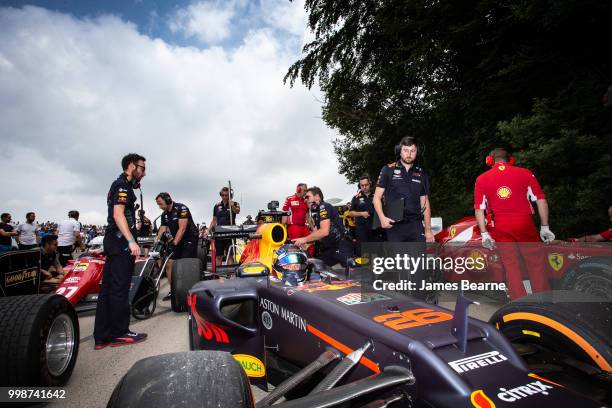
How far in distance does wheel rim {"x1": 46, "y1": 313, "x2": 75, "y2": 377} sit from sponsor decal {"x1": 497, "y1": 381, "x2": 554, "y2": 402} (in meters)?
2.78

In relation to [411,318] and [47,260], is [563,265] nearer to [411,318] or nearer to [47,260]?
[411,318]

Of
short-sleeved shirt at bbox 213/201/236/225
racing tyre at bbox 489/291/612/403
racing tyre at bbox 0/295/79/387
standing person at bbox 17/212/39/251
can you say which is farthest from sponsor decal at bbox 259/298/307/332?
standing person at bbox 17/212/39/251

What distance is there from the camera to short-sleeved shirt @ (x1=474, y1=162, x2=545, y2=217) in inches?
148

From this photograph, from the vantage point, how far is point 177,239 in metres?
6.04

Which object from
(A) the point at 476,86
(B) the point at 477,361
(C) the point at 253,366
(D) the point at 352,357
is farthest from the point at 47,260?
(A) the point at 476,86

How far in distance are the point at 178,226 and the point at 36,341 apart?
13.4 ft

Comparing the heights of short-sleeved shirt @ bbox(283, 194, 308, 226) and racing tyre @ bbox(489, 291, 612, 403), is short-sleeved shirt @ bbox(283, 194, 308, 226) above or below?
above

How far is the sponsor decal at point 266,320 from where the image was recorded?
2.30 meters

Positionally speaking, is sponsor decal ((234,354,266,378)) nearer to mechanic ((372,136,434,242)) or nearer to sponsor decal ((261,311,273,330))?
sponsor decal ((261,311,273,330))

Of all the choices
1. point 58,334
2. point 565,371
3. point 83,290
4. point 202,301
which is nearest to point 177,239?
point 83,290

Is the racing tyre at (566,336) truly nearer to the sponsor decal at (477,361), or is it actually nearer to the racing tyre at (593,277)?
the sponsor decal at (477,361)

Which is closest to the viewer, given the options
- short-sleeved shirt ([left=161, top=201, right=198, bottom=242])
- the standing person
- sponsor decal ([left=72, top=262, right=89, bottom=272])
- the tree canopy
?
sponsor decal ([left=72, top=262, right=89, bottom=272])

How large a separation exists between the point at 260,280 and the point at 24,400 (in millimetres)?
1571

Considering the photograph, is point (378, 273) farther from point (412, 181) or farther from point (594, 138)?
point (594, 138)
